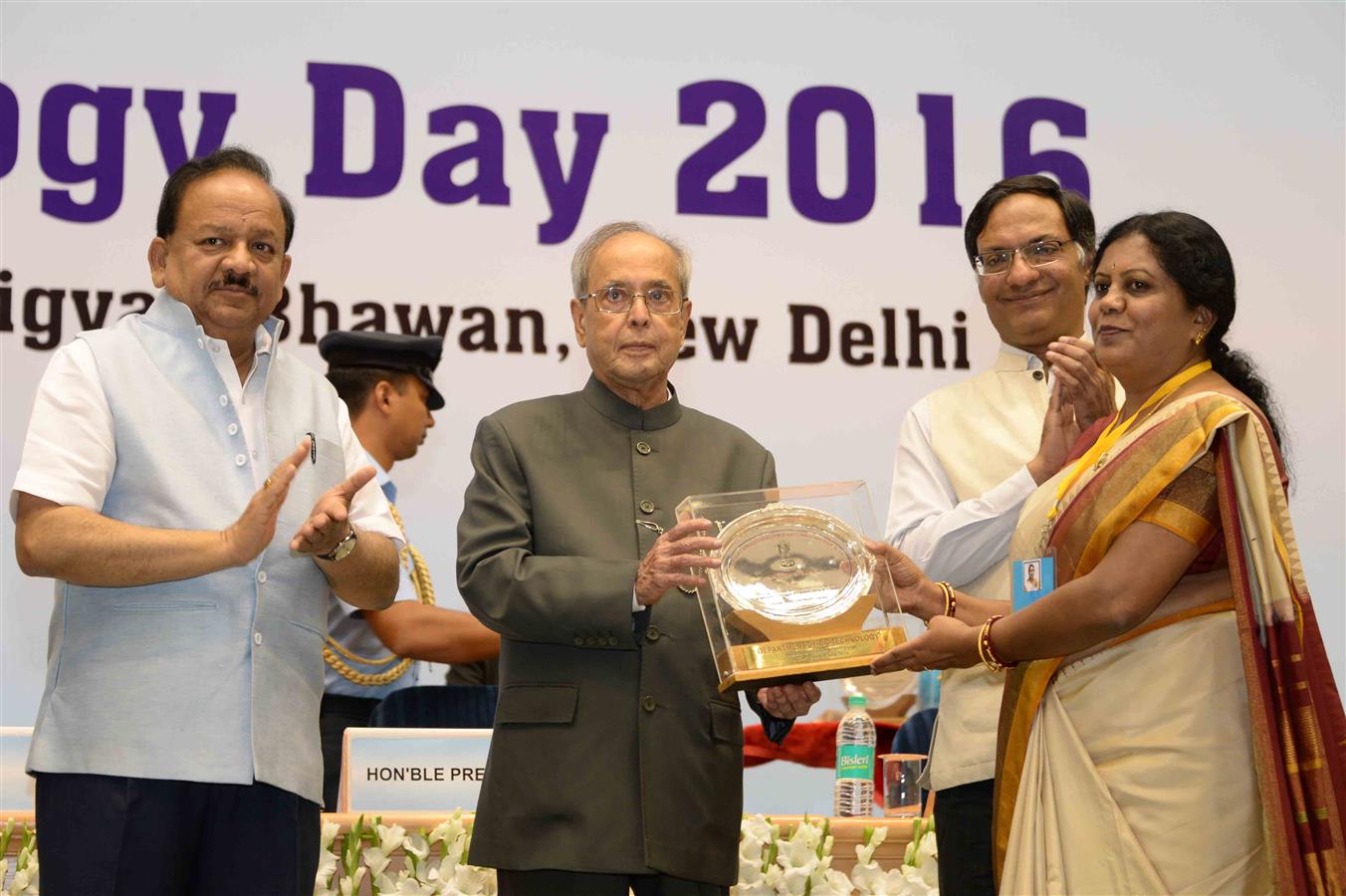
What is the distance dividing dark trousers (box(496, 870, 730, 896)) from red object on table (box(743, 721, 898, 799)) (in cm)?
210

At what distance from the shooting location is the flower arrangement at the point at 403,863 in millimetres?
3377

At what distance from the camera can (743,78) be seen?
5559 millimetres

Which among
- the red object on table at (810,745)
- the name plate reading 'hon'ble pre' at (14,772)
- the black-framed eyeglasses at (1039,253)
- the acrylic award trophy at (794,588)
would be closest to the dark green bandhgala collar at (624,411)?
the acrylic award trophy at (794,588)

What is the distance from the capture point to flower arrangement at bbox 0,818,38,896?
3.31 metres

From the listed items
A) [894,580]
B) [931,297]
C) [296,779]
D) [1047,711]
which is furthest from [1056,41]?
[296,779]

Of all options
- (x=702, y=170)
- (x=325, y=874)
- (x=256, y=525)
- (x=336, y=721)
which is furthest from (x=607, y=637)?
(x=702, y=170)

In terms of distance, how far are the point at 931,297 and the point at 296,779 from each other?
A: 11.3ft

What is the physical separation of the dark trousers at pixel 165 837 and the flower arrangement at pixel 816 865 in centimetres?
110

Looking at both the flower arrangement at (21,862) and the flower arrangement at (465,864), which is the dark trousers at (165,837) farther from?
the flower arrangement at (21,862)

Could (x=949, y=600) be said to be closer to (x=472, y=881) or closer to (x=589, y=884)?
(x=589, y=884)

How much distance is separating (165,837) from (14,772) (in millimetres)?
1328

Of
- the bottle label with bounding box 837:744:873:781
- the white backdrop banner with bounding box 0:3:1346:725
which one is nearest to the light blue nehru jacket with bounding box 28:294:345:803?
the bottle label with bounding box 837:744:873:781

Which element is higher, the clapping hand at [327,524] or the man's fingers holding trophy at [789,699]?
the clapping hand at [327,524]

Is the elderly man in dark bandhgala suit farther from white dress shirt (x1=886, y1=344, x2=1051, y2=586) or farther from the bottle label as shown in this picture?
the bottle label
